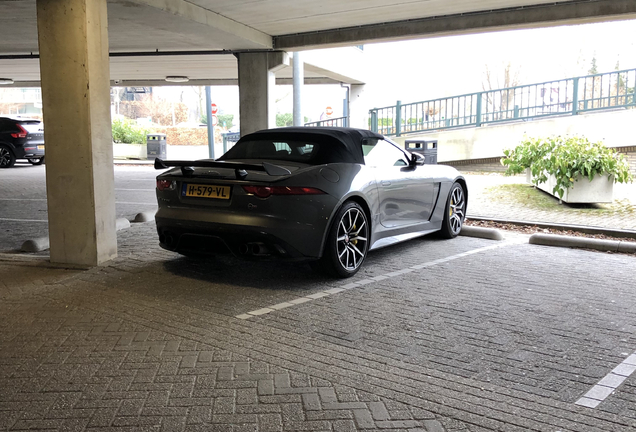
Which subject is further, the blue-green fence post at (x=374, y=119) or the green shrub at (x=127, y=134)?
the green shrub at (x=127, y=134)

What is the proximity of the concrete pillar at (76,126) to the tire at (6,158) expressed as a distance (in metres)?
17.4

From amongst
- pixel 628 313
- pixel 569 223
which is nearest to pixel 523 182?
pixel 569 223

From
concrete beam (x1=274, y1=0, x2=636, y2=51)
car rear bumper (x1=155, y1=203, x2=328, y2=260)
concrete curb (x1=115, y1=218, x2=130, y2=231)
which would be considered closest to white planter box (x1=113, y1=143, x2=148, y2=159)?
concrete beam (x1=274, y1=0, x2=636, y2=51)

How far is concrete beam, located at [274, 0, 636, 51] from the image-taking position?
9.06 meters

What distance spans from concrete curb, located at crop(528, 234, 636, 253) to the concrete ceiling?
12.3 ft

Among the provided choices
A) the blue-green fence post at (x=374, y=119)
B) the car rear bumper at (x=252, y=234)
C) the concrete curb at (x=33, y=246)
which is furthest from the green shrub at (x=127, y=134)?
the car rear bumper at (x=252, y=234)

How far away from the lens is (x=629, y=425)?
116 inches

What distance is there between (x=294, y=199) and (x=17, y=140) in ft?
64.2

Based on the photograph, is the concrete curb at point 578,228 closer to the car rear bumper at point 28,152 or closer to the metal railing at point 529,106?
the metal railing at point 529,106

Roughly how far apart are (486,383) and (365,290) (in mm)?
2097

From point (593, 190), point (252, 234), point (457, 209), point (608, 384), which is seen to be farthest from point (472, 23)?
point (608, 384)

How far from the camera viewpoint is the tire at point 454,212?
7.80m

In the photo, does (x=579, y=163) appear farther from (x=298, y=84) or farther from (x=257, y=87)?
(x=257, y=87)

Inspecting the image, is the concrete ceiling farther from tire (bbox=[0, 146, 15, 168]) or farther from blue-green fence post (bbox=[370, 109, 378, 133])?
blue-green fence post (bbox=[370, 109, 378, 133])
